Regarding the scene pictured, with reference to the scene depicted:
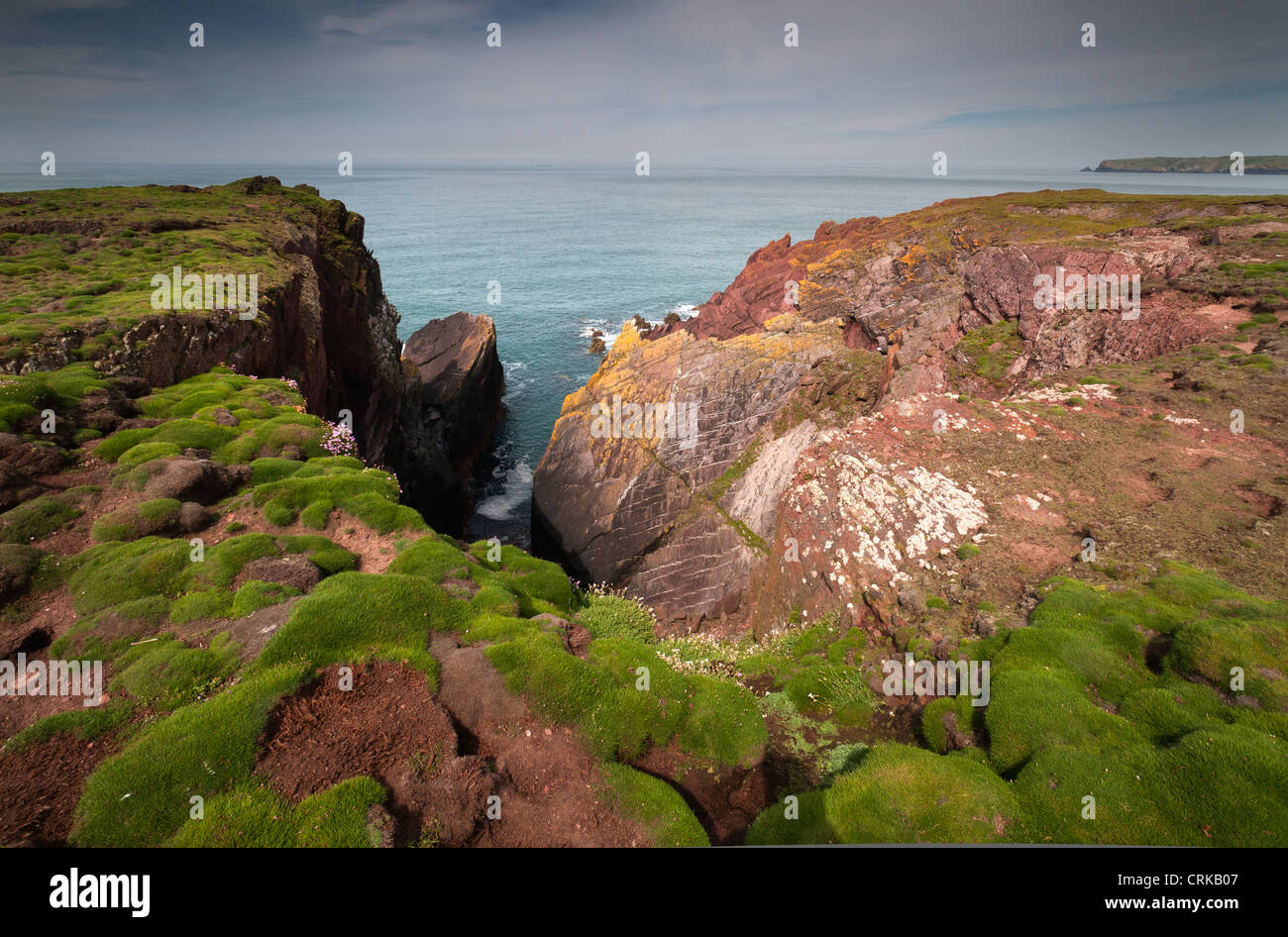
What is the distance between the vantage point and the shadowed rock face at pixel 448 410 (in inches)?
1714

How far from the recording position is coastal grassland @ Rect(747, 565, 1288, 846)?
782 cm

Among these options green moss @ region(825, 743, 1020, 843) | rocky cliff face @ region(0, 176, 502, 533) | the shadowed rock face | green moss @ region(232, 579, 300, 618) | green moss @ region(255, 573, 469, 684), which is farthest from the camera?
the shadowed rock face

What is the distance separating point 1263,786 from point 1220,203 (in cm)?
5235

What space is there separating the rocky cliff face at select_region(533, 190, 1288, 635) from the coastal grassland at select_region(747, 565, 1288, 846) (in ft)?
13.7

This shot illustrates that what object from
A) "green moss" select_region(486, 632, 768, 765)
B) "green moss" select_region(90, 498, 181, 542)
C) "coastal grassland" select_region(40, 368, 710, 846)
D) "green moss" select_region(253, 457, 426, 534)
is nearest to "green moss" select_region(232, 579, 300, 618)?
"coastal grassland" select_region(40, 368, 710, 846)

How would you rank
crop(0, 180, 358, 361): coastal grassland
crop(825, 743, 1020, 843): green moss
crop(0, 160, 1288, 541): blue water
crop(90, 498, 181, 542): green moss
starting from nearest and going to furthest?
1. crop(825, 743, 1020, 843): green moss
2. crop(90, 498, 181, 542): green moss
3. crop(0, 180, 358, 361): coastal grassland
4. crop(0, 160, 1288, 541): blue water

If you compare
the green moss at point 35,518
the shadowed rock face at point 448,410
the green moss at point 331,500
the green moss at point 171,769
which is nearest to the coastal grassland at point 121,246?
the green moss at point 35,518

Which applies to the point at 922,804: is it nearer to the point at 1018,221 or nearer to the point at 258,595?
the point at 258,595

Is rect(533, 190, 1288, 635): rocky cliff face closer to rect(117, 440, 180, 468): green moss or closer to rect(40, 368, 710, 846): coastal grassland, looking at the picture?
rect(40, 368, 710, 846): coastal grassland

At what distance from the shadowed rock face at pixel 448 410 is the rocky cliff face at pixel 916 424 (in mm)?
12552

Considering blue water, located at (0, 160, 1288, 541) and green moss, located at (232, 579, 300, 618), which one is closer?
green moss, located at (232, 579, 300, 618)

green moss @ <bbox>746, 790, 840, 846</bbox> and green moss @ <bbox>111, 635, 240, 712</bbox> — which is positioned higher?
green moss @ <bbox>111, 635, 240, 712</bbox>

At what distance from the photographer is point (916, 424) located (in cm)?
2438

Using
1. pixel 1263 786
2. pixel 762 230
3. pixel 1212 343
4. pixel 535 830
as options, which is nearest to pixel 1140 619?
pixel 1263 786
